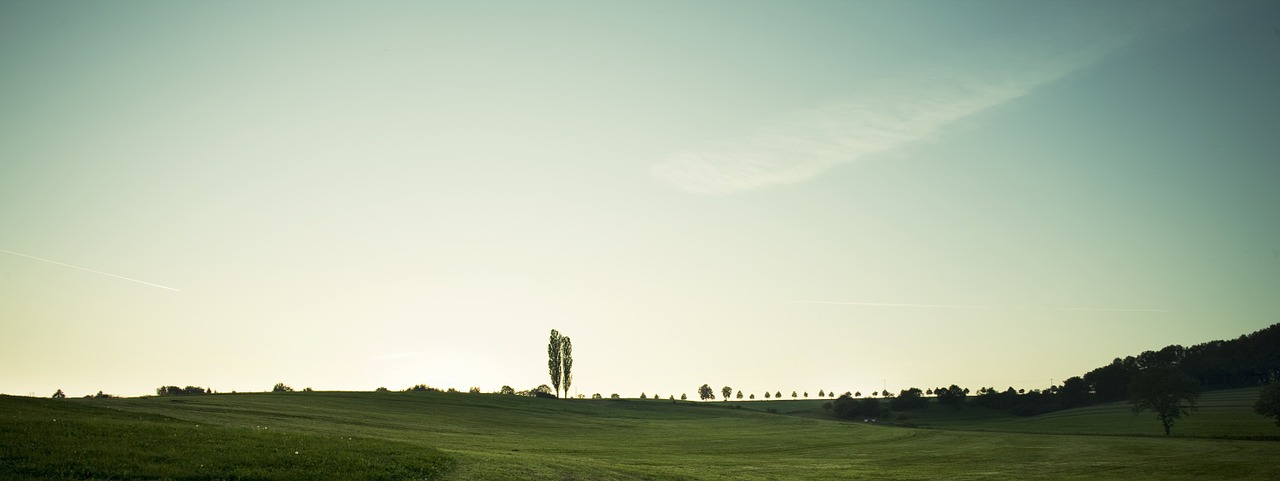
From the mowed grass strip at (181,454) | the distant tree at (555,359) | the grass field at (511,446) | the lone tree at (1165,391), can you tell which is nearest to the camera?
the mowed grass strip at (181,454)

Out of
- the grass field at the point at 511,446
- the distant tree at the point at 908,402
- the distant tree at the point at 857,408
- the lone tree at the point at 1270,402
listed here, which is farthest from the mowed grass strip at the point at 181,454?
the distant tree at the point at 908,402

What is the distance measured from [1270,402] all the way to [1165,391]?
13946 mm

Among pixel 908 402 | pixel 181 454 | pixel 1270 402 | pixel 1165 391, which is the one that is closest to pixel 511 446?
pixel 181 454

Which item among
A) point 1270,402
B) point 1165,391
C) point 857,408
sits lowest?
point 857,408

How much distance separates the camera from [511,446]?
59.3 metres

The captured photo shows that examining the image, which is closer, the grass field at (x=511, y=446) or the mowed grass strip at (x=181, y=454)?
the mowed grass strip at (x=181, y=454)

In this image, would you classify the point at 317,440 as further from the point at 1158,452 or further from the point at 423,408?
the point at 1158,452

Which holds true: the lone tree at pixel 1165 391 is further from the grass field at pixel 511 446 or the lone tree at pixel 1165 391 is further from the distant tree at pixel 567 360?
the distant tree at pixel 567 360

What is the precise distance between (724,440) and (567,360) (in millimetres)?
94150

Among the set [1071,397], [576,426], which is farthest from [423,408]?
[1071,397]

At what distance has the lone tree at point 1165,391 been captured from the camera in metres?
106

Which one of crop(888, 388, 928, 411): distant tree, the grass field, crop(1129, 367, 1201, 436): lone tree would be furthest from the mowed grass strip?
crop(888, 388, 928, 411): distant tree

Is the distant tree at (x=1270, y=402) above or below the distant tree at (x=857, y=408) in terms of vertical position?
above

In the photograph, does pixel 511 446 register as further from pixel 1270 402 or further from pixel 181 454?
pixel 1270 402
